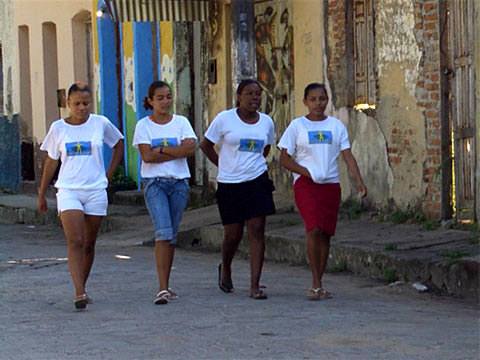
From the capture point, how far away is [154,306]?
27.6 ft

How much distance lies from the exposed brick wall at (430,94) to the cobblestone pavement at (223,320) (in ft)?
5.78

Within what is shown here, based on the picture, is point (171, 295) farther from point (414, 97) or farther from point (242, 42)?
point (242, 42)

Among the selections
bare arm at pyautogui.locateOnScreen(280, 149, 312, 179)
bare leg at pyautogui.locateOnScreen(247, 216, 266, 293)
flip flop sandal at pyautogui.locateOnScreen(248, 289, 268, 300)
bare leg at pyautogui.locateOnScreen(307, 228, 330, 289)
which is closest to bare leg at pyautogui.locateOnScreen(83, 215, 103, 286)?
bare leg at pyautogui.locateOnScreen(247, 216, 266, 293)

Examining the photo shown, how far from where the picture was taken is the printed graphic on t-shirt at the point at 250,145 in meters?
8.94

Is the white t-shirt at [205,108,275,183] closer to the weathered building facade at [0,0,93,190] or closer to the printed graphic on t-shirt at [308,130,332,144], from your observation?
the printed graphic on t-shirt at [308,130,332,144]

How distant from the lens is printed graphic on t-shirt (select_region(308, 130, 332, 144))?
881cm

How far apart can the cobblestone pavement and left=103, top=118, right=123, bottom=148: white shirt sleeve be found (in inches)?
48.2

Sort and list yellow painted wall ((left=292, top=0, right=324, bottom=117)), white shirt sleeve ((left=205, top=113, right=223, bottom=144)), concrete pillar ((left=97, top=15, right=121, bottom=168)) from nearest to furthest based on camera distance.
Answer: white shirt sleeve ((left=205, top=113, right=223, bottom=144)), yellow painted wall ((left=292, top=0, right=324, bottom=117)), concrete pillar ((left=97, top=15, right=121, bottom=168))

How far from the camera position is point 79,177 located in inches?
335

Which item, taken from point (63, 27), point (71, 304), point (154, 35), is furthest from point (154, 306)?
point (63, 27)

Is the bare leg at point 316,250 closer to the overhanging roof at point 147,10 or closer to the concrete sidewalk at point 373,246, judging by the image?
the concrete sidewalk at point 373,246

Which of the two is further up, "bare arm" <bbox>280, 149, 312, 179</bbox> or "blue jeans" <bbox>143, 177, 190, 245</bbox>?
"bare arm" <bbox>280, 149, 312, 179</bbox>

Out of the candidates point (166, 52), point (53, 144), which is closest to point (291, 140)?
point (53, 144)

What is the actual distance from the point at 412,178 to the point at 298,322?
193 inches
